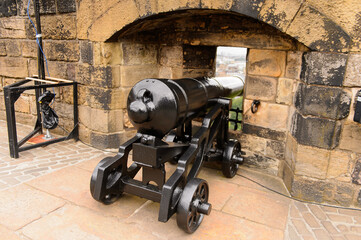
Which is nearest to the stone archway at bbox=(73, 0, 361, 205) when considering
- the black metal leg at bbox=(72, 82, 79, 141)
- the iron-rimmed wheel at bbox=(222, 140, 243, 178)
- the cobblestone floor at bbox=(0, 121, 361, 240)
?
the cobblestone floor at bbox=(0, 121, 361, 240)

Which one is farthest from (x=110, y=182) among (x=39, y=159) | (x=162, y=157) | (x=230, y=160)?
(x=39, y=159)

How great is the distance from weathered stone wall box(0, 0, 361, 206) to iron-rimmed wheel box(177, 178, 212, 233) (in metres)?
1.23

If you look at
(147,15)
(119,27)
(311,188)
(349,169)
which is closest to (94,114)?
(119,27)

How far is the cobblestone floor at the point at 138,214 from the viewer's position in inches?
99.6

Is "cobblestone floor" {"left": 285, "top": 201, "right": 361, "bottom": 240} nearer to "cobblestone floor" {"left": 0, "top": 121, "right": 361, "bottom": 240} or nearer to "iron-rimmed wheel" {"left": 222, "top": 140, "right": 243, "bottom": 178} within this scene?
"cobblestone floor" {"left": 0, "top": 121, "right": 361, "bottom": 240}

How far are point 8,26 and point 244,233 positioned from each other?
5.36 m

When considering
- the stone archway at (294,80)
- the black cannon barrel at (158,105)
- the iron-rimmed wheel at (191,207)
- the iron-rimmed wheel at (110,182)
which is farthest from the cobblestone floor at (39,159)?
the iron-rimmed wheel at (191,207)

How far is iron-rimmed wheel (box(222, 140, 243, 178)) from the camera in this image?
3.47 m

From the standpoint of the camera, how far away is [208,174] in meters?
3.73

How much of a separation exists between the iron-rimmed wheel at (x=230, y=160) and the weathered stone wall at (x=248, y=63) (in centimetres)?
42

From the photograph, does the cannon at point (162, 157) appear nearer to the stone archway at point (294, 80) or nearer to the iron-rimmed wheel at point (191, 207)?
the iron-rimmed wheel at point (191, 207)

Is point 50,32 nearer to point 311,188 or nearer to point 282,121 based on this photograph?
point 282,121

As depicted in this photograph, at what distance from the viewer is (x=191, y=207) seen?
8.00ft

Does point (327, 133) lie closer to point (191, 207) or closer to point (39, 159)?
point (191, 207)
